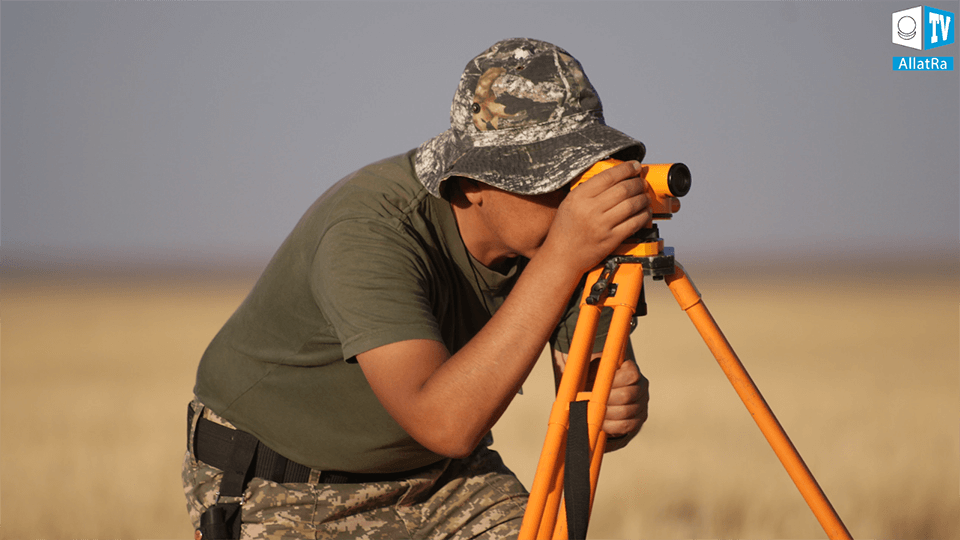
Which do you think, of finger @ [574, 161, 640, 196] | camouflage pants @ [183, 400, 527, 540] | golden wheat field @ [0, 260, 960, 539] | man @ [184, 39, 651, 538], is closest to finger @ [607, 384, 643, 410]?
man @ [184, 39, 651, 538]

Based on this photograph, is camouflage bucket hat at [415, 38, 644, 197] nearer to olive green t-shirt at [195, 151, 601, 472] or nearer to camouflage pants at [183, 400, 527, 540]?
olive green t-shirt at [195, 151, 601, 472]

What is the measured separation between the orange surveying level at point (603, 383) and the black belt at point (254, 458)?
3.40ft

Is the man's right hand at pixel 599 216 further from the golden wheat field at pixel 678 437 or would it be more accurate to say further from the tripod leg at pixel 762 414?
the golden wheat field at pixel 678 437

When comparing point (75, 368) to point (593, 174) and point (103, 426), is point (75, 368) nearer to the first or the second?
point (103, 426)

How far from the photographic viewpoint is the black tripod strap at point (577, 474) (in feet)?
7.48

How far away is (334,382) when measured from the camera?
300 cm

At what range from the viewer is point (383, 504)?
3326 millimetres

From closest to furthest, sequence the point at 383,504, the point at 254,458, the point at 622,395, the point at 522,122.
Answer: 1. the point at 522,122
2. the point at 622,395
3. the point at 254,458
4. the point at 383,504

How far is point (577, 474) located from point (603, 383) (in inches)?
10.2

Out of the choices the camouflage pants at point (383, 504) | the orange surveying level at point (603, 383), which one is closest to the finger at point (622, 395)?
the orange surveying level at point (603, 383)

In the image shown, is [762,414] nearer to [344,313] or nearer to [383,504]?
[344,313]

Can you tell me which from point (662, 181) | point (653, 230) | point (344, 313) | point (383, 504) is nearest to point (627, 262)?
point (653, 230)

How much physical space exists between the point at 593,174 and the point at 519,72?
49 cm

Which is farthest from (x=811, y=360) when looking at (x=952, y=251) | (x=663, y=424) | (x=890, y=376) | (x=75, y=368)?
(x=952, y=251)
